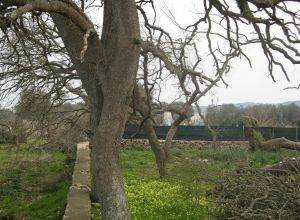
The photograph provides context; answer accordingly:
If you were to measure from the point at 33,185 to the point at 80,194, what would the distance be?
24.8 ft

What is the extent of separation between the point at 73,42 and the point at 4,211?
627 cm

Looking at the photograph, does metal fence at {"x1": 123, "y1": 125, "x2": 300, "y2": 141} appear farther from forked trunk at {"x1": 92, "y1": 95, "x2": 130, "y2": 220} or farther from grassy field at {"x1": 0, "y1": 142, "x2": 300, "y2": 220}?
forked trunk at {"x1": 92, "y1": 95, "x2": 130, "y2": 220}

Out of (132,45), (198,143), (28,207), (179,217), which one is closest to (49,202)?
(28,207)

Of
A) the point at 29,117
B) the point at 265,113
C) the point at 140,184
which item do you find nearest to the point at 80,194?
the point at 29,117

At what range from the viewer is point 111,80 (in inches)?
395

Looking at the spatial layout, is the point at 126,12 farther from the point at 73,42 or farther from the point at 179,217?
→ the point at 179,217

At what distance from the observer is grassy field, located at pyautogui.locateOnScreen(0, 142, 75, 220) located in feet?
45.0

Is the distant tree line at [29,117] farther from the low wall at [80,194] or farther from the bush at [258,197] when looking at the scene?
the bush at [258,197]

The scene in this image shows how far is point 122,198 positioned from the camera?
9.63 metres

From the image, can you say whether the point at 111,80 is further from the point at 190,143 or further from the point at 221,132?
the point at 221,132

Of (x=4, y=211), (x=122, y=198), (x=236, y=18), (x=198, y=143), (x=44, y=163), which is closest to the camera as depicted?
(x=122, y=198)

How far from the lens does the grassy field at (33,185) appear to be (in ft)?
45.0

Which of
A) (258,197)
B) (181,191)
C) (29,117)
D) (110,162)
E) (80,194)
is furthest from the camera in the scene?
(29,117)

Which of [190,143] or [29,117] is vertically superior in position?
[29,117]
